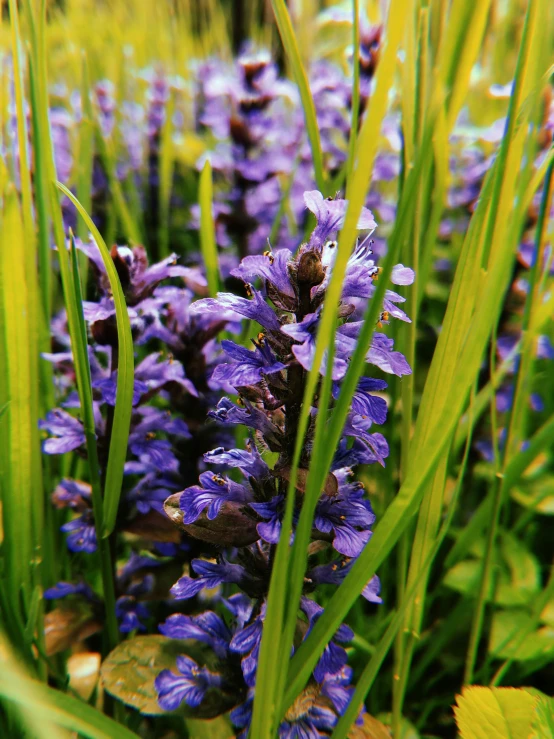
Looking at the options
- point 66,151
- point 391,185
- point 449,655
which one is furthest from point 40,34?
point 391,185

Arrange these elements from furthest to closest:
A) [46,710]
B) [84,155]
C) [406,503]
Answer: [84,155]
[406,503]
[46,710]

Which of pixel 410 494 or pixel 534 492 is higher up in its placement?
pixel 410 494

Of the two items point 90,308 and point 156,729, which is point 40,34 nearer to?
point 90,308

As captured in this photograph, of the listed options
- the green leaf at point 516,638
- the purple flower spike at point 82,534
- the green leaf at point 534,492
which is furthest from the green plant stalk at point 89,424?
the green leaf at point 534,492

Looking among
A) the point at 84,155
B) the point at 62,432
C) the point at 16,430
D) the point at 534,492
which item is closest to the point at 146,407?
the point at 62,432

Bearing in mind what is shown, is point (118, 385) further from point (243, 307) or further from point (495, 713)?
point (495, 713)

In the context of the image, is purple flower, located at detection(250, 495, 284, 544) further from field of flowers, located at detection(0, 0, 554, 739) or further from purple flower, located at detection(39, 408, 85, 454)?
purple flower, located at detection(39, 408, 85, 454)
